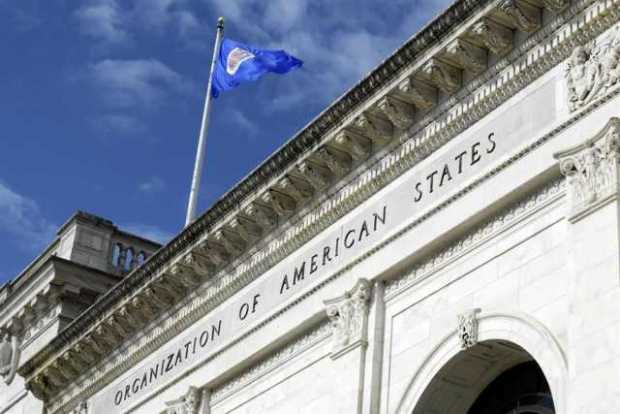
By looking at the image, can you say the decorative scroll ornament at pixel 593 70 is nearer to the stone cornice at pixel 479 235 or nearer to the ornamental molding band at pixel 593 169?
the ornamental molding band at pixel 593 169

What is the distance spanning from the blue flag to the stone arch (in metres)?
10.9

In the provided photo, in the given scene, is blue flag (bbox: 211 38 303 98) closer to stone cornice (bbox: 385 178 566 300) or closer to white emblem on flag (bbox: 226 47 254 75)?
white emblem on flag (bbox: 226 47 254 75)

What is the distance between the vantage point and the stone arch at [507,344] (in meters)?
18.6

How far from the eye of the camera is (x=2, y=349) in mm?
34812

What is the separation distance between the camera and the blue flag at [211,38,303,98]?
30500 millimetres

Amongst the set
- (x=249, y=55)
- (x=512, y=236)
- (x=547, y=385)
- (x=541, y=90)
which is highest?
(x=249, y=55)

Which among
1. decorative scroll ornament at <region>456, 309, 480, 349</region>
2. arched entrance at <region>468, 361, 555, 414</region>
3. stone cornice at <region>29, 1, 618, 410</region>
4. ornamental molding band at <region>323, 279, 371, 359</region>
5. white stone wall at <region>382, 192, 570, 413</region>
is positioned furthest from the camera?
ornamental molding band at <region>323, 279, 371, 359</region>

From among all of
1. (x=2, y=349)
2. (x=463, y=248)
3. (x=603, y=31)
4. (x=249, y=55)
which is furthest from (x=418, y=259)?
(x=2, y=349)

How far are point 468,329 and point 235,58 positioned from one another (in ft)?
43.6

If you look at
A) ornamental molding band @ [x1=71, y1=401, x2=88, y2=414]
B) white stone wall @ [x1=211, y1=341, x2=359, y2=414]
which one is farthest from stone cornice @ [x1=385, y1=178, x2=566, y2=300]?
ornamental molding band @ [x1=71, y1=401, x2=88, y2=414]

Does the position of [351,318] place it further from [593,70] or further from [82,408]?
[82,408]

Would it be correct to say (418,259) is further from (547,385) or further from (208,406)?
(208,406)

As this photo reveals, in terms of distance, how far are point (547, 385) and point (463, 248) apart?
2435mm

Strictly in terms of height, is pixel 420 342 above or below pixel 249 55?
below
